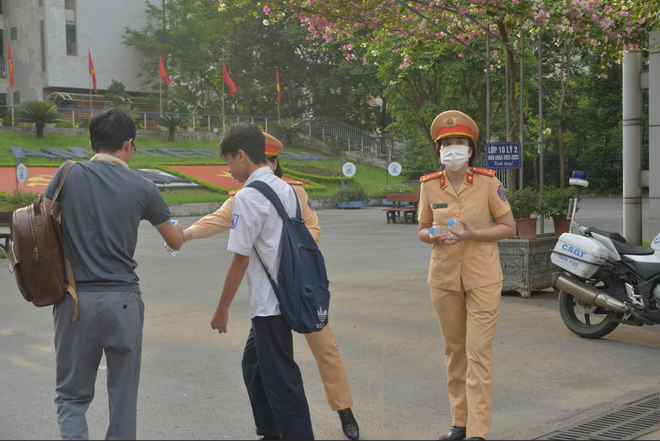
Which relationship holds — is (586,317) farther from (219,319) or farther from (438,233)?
(219,319)

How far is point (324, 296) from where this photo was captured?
337 cm

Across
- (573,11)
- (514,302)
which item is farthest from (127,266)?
(573,11)

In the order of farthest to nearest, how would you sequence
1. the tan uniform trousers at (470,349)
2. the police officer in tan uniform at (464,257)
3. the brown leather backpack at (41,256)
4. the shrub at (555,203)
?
the shrub at (555,203)
the police officer in tan uniform at (464,257)
the tan uniform trousers at (470,349)
the brown leather backpack at (41,256)

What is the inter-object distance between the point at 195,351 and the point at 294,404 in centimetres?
283

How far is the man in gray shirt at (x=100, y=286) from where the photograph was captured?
3.01 metres

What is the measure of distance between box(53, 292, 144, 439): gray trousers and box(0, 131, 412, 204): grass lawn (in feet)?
81.5

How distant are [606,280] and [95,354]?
15.4 ft

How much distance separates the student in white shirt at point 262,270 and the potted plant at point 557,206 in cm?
597

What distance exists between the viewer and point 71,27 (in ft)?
148

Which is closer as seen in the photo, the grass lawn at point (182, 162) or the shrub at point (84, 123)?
the grass lawn at point (182, 162)

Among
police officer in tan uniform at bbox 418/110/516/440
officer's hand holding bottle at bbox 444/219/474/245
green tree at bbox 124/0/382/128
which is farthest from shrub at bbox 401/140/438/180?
officer's hand holding bottle at bbox 444/219/474/245

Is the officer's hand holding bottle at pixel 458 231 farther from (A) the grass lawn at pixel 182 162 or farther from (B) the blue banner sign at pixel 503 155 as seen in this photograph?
(A) the grass lawn at pixel 182 162

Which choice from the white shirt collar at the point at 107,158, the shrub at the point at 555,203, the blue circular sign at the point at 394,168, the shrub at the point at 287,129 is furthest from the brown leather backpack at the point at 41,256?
the shrub at the point at 287,129

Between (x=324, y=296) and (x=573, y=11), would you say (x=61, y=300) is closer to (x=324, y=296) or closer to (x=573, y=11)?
(x=324, y=296)
